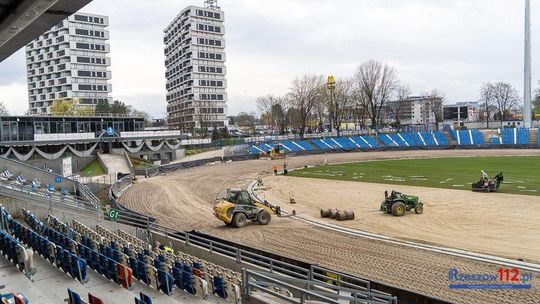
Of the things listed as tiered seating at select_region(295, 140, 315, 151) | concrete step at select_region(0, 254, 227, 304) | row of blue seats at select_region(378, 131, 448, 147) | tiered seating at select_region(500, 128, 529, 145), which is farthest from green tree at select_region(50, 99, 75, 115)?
concrete step at select_region(0, 254, 227, 304)

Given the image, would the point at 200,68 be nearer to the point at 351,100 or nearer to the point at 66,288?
the point at 351,100

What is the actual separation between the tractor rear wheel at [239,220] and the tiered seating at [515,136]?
71931mm

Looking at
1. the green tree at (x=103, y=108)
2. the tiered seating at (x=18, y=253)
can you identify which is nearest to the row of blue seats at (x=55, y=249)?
the tiered seating at (x=18, y=253)

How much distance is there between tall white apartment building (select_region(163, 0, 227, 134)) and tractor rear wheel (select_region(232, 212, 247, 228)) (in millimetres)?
98054

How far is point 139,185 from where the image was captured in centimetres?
4853

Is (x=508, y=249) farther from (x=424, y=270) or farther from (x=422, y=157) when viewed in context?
(x=422, y=157)

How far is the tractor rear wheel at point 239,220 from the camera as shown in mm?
26406

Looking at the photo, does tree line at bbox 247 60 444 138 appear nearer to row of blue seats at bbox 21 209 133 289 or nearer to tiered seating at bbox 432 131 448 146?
tiered seating at bbox 432 131 448 146

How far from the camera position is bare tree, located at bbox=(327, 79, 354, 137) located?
116812 millimetres

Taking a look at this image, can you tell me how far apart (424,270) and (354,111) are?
11377 centimetres

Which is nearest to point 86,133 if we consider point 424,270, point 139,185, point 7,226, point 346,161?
point 139,185

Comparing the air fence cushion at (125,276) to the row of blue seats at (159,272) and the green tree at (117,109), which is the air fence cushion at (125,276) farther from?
the green tree at (117,109)

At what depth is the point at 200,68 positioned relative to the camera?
13012 cm

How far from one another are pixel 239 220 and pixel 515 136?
3015 inches
